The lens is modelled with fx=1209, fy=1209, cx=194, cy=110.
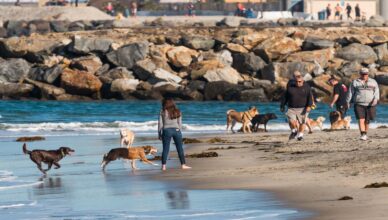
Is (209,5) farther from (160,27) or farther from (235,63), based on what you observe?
(235,63)

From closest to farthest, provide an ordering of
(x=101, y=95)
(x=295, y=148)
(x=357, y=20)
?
→ 1. (x=295, y=148)
2. (x=101, y=95)
3. (x=357, y=20)

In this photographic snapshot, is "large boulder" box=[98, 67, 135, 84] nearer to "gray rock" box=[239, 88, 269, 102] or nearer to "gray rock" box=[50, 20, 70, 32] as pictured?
"gray rock" box=[239, 88, 269, 102]

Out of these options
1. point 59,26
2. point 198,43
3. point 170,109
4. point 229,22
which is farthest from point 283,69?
point 170,109

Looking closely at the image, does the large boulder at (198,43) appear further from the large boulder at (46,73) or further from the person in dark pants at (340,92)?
the person in dark pants at (340,92)

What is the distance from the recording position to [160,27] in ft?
231

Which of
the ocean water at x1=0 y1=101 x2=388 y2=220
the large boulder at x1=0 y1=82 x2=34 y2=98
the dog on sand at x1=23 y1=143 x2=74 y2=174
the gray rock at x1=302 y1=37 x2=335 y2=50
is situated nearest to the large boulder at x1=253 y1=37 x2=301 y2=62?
the gray rock at x1=302 y1=37 x2=335 y2=50

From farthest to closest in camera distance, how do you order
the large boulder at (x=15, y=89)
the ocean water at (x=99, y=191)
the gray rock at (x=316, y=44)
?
the gray rock at (x=316, y=44), the large boulder at (x=15, y=89), the ocean water at (x=99, y=191)

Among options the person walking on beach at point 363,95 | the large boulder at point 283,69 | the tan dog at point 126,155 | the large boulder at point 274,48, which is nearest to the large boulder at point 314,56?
the large boulder at point 274,48

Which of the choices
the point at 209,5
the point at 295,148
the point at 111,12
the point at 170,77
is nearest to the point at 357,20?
the point at 209,5

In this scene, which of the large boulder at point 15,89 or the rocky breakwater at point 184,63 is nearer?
the rocky breakwater at point 184,63

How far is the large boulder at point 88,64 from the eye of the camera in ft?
185

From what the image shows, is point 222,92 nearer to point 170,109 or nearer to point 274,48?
point 274,48

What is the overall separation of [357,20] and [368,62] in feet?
65.0

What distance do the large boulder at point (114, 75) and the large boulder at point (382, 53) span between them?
12.9 m
